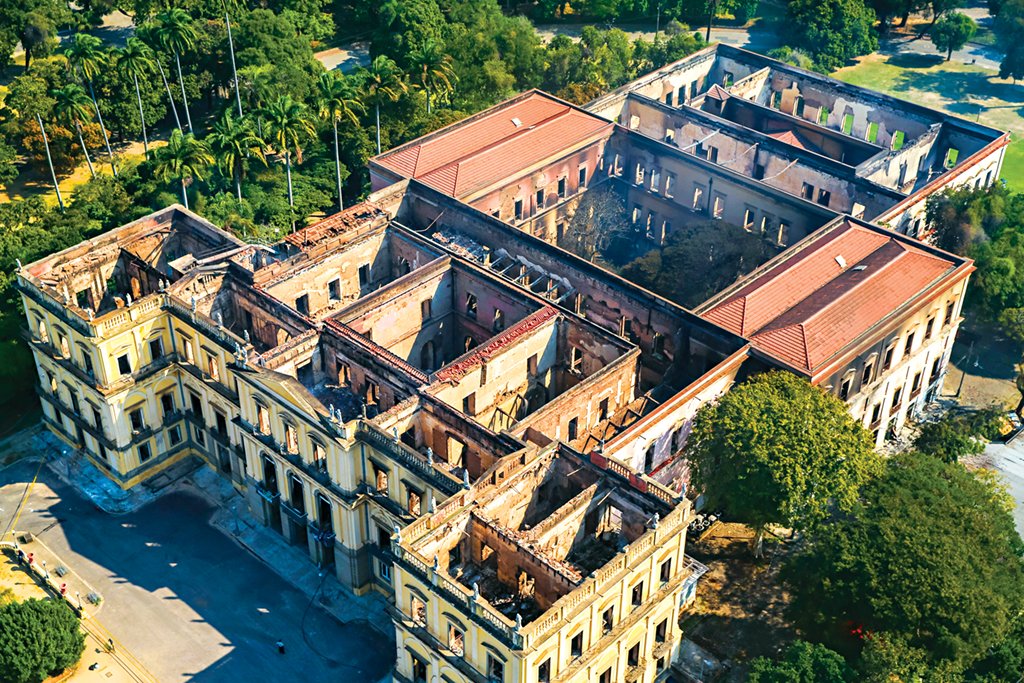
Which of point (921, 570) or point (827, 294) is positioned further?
point (827, 294)

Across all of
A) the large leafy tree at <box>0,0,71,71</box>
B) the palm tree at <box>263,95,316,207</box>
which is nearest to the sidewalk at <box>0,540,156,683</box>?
the palm tree at <box>263,95,316,207</box>

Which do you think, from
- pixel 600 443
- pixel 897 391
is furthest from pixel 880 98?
pixel 600 443

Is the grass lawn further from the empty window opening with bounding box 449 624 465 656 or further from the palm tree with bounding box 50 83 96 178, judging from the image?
the empty window opening with bounding box 449 624 465 656

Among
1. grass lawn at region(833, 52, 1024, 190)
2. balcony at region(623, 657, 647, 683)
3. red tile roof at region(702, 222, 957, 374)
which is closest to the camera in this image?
balcony at region(623, 657, 647, 683)

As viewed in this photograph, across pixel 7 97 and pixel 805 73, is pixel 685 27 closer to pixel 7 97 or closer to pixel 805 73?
pixel 805 73

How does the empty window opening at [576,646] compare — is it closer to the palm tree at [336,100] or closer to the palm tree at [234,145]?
the palm tree at [336,100]

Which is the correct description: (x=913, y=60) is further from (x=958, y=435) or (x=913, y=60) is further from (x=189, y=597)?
(x=189, y=597)

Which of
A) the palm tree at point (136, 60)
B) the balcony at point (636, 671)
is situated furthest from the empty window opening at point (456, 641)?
the palm tree at point (136, 60)

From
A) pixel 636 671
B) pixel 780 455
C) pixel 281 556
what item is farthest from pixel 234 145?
pixel 636 671
